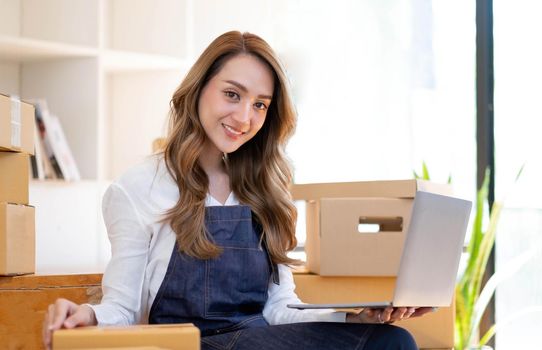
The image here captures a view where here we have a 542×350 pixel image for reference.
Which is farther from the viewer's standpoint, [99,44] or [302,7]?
[302,7]

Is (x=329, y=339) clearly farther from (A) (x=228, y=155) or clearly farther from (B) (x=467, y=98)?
(B) (x=467, y=98)

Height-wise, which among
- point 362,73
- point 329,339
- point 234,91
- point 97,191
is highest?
point 362,73

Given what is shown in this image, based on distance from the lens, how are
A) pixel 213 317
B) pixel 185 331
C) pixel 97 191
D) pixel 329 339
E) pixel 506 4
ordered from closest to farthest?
pixel 185 331
pixel 329 339
pixel 213 317
pixel 97 191
pixel 506 4

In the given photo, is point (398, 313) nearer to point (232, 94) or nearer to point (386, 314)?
point (386, 314)

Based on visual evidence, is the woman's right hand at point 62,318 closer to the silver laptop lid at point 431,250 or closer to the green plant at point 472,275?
the silver laptop lid at point 431,250

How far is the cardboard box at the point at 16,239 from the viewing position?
187 centimetres

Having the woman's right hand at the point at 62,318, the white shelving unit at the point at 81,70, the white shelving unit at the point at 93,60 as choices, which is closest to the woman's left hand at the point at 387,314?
the woman's right hand at the point at 62,318

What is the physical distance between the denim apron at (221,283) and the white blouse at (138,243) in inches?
1.2

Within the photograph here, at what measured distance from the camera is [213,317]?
1736mm

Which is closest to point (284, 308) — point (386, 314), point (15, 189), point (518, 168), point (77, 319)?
point (386, 314)

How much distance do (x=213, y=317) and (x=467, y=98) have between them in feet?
7.29

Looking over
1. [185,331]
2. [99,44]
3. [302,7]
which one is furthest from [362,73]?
[185,331]

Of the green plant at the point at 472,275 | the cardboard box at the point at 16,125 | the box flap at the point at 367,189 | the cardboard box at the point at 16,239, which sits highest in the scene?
the cardboard box at the point at 16,125

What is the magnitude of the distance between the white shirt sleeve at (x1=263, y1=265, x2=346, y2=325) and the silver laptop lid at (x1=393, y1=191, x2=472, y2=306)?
0.24 metres
